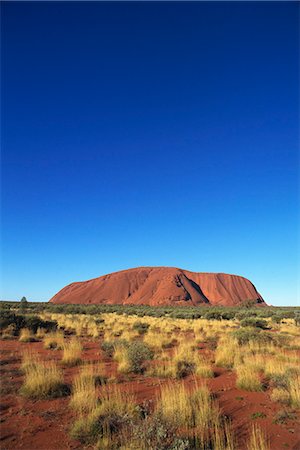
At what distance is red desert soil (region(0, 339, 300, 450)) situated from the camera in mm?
4500

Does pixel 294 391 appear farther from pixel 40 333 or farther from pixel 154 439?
pixel 40 333

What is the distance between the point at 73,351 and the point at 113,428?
569 cm

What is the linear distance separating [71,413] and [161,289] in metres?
92.6

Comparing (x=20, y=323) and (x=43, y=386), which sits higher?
(x=20, y=323)

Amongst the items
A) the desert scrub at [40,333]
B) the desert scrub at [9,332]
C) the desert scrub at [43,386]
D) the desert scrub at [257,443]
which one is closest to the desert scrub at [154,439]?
the desert scrub at [257,443]

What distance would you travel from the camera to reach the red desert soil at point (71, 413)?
450cm

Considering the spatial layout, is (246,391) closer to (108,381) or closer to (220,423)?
(220,423)

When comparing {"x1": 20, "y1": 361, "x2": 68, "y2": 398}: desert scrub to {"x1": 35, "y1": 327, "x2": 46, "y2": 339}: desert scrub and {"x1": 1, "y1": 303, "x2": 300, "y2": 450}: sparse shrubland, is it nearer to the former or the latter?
{"x1": 1, "y1": 303, "x2": 300, "y2": 450}: sparse shrubland

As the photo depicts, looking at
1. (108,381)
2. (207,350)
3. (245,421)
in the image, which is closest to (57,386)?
(108,381)

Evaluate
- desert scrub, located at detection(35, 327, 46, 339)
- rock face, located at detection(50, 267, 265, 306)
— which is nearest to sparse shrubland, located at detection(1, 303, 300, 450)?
desert scrub, located at detection(35, 327, 46, 339)

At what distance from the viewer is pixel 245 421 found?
537 centimetres

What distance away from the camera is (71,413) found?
213 inches

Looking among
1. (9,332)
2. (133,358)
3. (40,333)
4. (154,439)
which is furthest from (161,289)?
(154,439)

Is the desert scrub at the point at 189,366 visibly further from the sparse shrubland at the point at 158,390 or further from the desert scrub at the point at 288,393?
the desert scrub at the point at 288,393
